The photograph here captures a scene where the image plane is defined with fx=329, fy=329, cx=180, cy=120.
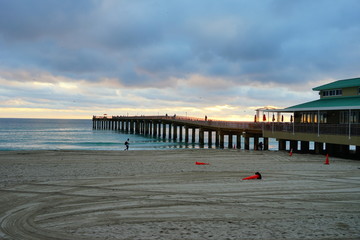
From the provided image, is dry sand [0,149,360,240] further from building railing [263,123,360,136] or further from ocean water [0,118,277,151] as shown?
ocean water [0,118,277,151]

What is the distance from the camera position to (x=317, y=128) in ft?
87.1

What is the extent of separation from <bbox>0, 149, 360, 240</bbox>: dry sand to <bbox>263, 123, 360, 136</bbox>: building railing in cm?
708

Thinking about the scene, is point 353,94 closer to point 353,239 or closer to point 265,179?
point 265,179

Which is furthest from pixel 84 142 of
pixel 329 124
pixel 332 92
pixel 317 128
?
pixel 329 124

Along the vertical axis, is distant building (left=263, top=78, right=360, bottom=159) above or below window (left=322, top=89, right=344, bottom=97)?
Answer: below

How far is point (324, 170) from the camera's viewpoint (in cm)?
1812

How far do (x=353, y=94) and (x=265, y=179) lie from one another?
63.6 ft

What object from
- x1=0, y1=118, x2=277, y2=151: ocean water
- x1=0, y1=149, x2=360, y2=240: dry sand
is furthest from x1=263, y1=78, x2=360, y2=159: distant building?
x1=0, y1=118, x2=277, y2=151: ocean water

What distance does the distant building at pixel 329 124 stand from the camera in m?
24.1

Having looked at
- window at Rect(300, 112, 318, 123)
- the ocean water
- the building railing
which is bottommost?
the ocean water

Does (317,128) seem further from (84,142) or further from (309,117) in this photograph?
(84,142)

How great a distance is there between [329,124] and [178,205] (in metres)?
19.2

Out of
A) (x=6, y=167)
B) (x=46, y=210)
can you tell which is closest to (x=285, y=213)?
(x=46, y=210)

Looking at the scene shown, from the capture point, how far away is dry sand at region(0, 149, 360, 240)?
26.1 feet
